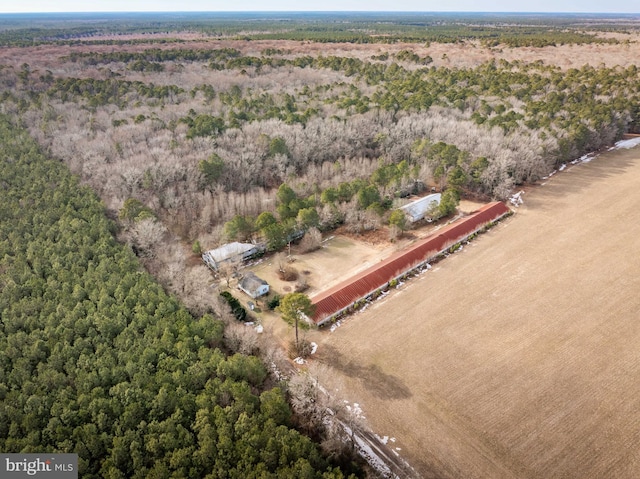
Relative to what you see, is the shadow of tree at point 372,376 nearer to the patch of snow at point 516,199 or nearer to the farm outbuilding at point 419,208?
the farm outbuilding at point 419,208

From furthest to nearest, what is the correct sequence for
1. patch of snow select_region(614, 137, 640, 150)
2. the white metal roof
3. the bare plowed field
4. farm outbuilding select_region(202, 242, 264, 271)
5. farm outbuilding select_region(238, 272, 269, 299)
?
patch of snow select_region(614, 137, 640, 150)
the white metal roof
farm outbuilding select_region(202, 242, 264, 271)
farm outbuilding select_region(238, 272, 269, 299)
the bare plowed field

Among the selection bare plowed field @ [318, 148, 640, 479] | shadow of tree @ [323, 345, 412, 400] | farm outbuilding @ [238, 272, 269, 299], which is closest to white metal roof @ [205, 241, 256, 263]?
farm outbuilding @ [238, 272, 269, 299]

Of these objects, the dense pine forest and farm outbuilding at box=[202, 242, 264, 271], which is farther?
farm outbuilding at box=[202, 242, 264, 271]

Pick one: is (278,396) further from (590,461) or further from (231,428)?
(590,461)

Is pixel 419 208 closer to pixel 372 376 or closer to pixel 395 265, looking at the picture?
pixel 395 265

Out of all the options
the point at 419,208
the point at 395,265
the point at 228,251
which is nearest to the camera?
the point at 395,265
